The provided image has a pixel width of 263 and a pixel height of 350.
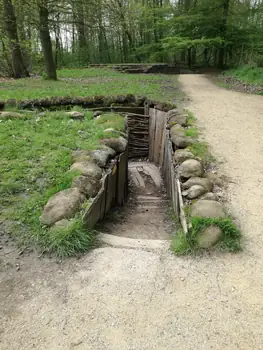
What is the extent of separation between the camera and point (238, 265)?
269 centimetres

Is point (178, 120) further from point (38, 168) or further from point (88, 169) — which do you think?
point (38, 168)

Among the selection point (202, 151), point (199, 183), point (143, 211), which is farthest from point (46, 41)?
point (199, 183)

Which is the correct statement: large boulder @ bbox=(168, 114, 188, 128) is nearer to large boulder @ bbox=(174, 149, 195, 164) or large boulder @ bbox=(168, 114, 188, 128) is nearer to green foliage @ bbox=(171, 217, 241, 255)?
large boulder @ bbox=(174, 149, 195, 164)

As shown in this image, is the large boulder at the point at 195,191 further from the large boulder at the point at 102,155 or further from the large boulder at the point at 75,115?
the large boulder at the point at 75,115

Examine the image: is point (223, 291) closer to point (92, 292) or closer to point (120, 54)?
point (92, 292)

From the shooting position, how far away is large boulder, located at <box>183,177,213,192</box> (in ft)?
12.5

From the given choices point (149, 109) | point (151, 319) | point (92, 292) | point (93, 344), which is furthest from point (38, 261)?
point (149, 109)

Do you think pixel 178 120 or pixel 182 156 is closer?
pixel 182 156

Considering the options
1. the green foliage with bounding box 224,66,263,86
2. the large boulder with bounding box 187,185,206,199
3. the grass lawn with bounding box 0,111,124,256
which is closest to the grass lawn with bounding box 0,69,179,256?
the grass lawn with bounding box 0,111,124,256

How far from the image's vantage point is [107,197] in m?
4.12

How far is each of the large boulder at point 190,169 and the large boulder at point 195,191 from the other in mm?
409

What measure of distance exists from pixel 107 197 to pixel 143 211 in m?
1.17

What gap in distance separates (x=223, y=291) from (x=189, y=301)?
32 cm

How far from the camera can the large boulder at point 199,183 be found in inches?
150
